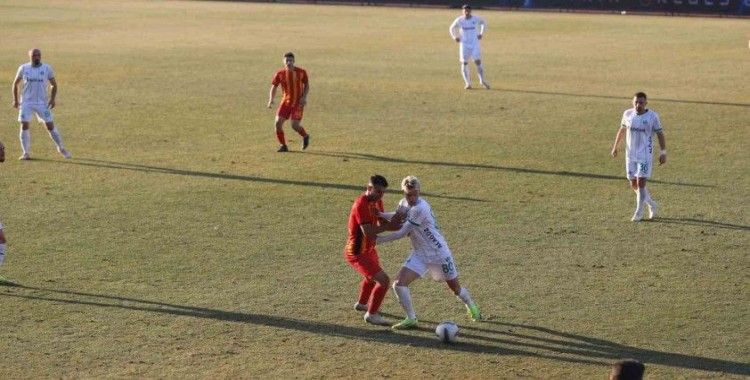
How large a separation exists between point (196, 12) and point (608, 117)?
1731 inches

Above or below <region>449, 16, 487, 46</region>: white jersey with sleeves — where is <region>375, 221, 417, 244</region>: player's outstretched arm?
below

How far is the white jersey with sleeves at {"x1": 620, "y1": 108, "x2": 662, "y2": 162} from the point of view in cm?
2033

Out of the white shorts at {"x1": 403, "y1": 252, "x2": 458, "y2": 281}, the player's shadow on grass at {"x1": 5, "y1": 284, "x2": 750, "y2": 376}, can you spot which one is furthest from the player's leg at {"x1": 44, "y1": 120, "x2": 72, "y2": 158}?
the white shorts at {"x1": 403, "y1": 252, "x2": 458, "y2": 281}

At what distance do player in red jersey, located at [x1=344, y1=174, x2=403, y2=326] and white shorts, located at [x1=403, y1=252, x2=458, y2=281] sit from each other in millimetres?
375

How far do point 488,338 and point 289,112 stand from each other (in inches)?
524

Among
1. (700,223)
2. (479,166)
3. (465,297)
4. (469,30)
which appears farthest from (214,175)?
(469,30)

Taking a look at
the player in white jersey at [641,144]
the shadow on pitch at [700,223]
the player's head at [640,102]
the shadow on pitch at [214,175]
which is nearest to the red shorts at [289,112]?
the shadow on pitch at [214,175]

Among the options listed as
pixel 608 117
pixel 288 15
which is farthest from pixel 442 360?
pixel 288 15

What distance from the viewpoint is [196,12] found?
71938mm

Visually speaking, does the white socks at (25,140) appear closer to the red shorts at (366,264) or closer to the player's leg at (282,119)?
the player's leg at (282,119)

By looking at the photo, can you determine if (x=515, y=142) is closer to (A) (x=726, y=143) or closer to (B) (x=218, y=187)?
(A) (x=726, y=143)

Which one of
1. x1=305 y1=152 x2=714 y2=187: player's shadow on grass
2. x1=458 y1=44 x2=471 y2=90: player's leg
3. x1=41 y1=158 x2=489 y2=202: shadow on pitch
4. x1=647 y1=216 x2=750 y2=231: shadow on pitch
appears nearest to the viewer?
x1=647 y1=216 x2=750 y2=231: shadow on pitch

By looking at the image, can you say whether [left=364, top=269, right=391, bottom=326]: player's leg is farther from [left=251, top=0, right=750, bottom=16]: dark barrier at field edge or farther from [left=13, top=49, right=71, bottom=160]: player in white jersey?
[left=251, top=0, right=750, bottom=16]: dark barrier at field edge

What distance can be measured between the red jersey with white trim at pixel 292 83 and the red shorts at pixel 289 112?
64 millimetres
